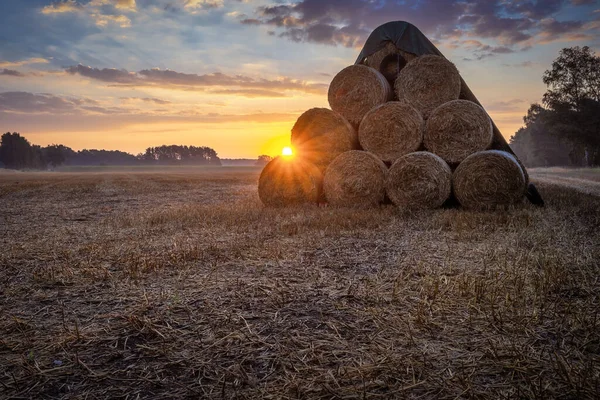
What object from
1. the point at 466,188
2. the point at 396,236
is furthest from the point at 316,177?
the point at 396,236

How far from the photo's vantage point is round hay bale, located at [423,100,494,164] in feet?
31.8

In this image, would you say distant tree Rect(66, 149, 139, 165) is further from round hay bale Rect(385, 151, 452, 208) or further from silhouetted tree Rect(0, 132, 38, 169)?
round hay bale Rect(385, 151, 452, 208)

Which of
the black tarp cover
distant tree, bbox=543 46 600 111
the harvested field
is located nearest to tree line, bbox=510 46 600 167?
distant tree, bbox=543 46 600 111

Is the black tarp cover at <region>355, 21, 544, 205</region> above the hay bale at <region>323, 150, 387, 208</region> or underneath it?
above

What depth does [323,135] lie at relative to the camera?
36.0 feet

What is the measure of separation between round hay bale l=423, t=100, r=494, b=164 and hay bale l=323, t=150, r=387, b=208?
1.50m

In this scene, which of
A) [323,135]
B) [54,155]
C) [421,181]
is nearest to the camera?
[421,181]

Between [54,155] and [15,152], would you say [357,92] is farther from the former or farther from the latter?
[54,155]

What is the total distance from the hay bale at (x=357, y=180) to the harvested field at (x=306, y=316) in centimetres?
334

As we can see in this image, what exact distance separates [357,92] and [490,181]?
4116 mm

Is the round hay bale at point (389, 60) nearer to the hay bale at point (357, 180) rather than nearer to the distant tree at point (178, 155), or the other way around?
the hay bale at point (357, 180)

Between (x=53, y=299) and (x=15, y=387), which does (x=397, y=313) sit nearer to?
(x=15, y=387)

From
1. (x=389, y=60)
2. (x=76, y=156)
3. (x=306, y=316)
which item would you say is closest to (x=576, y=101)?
(x=389, y=60)

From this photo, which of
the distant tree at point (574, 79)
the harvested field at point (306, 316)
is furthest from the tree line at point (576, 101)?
the harvested field at point (306, 316)
